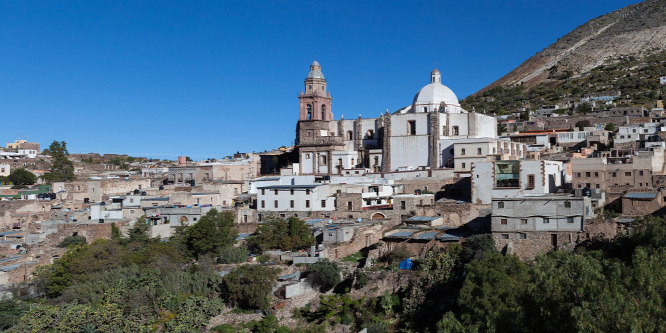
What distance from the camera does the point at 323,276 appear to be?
2483 cm

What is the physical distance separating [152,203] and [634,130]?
35.8 meters

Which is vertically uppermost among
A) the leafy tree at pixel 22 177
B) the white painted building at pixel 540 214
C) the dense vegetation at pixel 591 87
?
the dense vegetation at pixel 591 87

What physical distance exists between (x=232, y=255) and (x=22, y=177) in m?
36.3

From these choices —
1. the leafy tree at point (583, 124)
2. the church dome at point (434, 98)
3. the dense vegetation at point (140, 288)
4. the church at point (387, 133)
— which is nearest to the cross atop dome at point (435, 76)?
the church at point (387, 133)

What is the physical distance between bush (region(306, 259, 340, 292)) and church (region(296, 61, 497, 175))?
21237 millimetres

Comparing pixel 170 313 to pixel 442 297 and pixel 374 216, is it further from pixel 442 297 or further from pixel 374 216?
pixel 374 216

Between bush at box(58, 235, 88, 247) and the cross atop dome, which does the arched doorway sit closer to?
bush at box(58, 235, 88, 247)

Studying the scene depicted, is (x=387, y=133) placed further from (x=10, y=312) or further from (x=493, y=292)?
(x=10, y=312)

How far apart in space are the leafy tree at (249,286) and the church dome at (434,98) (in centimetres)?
2886

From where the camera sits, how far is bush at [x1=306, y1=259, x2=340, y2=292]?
2489cm

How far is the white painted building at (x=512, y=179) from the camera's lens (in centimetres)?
3075

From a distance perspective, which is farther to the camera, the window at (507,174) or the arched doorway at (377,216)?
the arched doorway at (377,216)

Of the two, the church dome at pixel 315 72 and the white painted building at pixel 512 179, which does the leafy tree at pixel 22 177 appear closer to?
the church dome at pixel 315 72

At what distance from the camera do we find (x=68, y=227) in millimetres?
34500
